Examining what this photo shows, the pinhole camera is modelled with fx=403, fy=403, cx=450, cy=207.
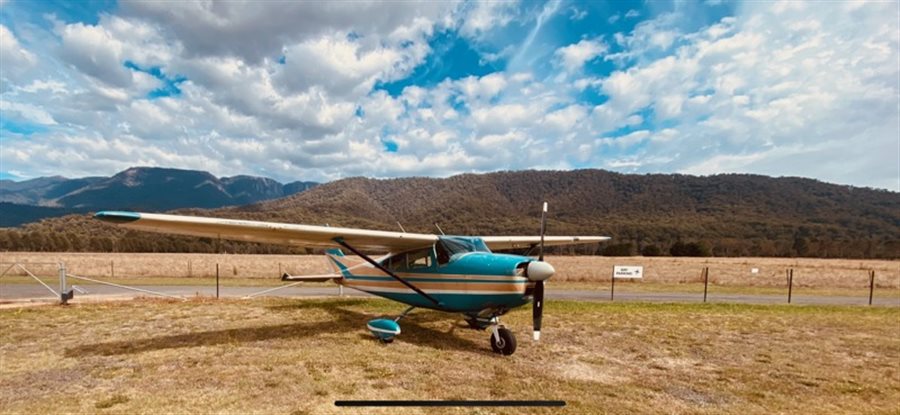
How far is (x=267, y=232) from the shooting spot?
7.83 m

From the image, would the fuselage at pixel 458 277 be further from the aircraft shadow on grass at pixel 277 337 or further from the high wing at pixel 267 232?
the aircraft shadow on grass at pixel 277 337

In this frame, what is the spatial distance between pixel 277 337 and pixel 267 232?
2.66 metres

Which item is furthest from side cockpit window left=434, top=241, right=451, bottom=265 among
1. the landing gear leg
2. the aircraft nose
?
the aircraft nose

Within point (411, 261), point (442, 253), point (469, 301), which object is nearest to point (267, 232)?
point (411, 261)

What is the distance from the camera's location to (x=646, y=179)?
634 ft

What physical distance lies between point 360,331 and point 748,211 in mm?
182527

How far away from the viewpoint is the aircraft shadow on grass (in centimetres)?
785

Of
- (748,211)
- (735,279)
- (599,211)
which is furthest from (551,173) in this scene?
(735,279)

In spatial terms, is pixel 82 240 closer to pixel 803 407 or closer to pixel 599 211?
pixel 803 407

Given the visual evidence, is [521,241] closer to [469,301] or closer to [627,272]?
[469,301]

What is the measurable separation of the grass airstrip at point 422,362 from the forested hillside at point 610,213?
196 ft

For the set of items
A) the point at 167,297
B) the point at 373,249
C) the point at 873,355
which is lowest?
the point at 167,297

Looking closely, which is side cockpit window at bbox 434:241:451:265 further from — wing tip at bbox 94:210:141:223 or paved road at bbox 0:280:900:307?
paved road at bbox 0:280:900:307

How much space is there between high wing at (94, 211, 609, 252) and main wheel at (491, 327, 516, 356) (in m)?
2.48
